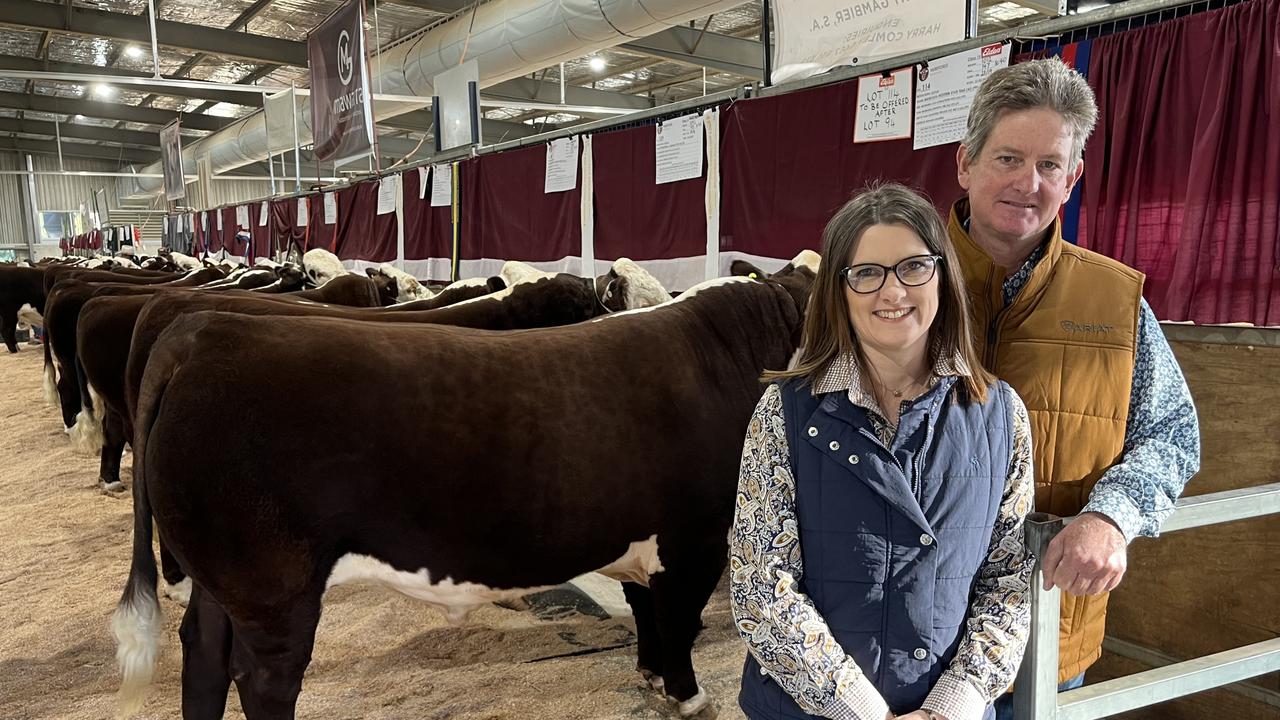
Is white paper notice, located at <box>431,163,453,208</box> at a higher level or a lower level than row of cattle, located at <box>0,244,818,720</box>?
higher

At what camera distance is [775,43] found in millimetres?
3266

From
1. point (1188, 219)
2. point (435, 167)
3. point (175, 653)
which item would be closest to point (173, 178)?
point (435, 167)

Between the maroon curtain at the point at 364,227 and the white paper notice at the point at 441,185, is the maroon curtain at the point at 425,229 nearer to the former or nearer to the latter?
the white paper notice at the point at 441,185

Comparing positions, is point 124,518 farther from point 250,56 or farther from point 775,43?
point 250,56

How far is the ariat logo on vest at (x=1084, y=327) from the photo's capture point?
4.60 ft

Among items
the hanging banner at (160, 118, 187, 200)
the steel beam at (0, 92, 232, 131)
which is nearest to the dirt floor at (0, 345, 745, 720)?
the hanging banner at (160, 118, 187, 200)

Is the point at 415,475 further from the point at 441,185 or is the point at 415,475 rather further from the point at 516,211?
the point at 441,185

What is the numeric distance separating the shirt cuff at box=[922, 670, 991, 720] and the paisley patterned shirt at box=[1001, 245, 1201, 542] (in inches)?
13.7

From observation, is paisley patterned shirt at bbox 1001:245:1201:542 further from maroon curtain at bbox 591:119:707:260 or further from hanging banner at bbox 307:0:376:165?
hanging banner at bbox 307:0:376:165

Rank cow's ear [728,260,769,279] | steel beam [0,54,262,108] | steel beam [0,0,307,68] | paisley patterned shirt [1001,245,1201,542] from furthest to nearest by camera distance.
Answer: steel beam [0,54,262,108] → steel beam [0,0,307,68] → cow's ear [728,260,769,279] → paisley patterned shirt [1001,245,1201,542]

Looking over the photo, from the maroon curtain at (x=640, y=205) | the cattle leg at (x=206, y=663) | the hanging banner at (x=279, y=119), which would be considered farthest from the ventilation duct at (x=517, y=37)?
the cattle leg at (x=206, y=663)

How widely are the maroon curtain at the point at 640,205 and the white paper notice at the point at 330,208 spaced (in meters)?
4.38

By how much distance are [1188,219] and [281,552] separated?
2.54m

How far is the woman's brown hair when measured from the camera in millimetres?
A: 1278
